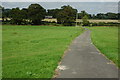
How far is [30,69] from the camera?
8062 millimetres

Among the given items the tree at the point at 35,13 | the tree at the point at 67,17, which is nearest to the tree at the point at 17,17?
the tree at the point at 35,13

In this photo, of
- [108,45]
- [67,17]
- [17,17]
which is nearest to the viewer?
[108,45]

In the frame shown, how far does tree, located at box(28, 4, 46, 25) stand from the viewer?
88444mm

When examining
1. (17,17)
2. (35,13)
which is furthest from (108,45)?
(35,13)

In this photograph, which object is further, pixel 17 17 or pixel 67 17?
pixel 67 17

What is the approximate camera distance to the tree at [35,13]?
290 ft

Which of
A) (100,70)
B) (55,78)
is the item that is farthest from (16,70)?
(100,70)

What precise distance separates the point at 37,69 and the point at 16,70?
996mm

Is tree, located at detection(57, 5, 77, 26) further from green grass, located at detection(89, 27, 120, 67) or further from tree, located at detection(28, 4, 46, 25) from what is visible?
green grass, located at detection(89, 27, 120, 67)

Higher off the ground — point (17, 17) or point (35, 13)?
point (35, 13)

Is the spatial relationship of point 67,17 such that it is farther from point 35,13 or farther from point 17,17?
point 17,17

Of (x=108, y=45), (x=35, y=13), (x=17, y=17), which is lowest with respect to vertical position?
(x=108, y=45)

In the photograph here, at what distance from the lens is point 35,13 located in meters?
92.1

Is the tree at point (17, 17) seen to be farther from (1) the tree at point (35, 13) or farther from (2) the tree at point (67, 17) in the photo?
(2) the tree at point (67, 17)
